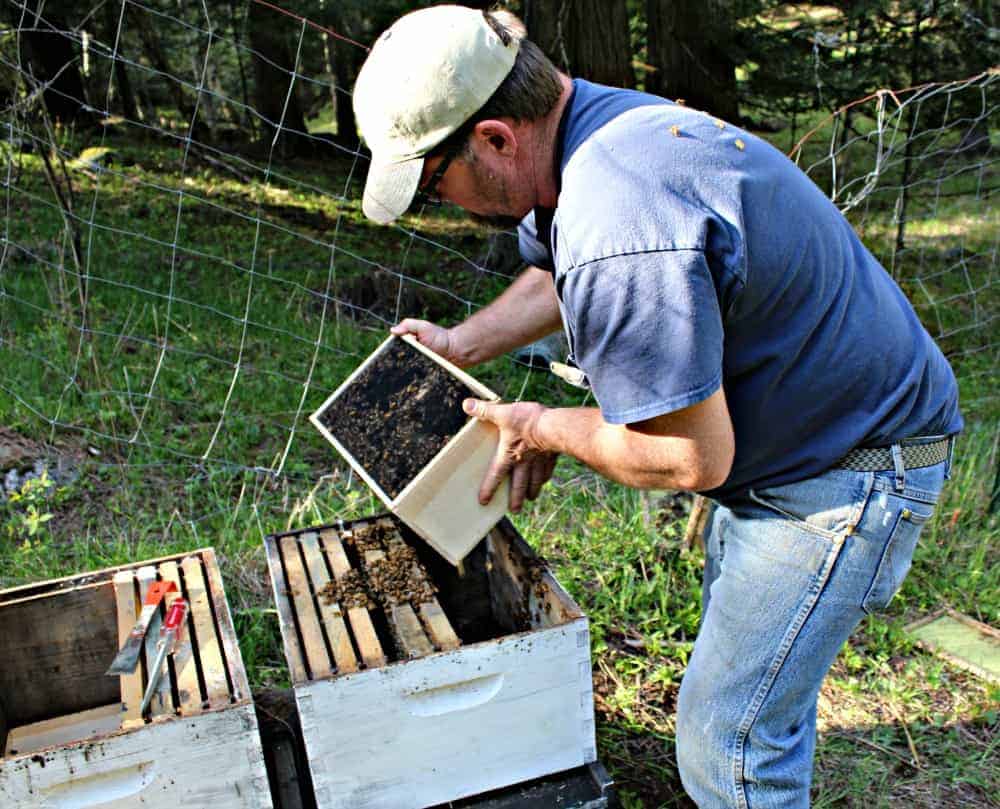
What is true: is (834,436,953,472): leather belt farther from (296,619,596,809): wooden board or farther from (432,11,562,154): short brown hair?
(432,11,562,154): short brown hair

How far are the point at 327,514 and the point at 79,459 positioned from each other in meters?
1.32

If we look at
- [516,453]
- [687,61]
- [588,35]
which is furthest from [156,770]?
[687,61]

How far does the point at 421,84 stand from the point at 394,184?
0.21 meters

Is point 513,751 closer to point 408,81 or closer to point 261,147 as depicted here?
point 408,81

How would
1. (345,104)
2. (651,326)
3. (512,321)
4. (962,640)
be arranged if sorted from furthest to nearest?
(345,104) → (962,640) → (512,321) → (651,326)

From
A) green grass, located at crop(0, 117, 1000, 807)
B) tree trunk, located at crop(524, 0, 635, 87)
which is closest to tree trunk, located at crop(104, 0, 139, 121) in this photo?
green grass, located at crop(0, 117, 1000, 807)

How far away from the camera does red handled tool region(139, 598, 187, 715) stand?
191cm

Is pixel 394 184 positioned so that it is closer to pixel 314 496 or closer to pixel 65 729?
pixel 65 729

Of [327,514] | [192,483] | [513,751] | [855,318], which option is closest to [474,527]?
[513,751]

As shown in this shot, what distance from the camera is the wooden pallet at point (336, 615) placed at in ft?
6.39

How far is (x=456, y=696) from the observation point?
195 cm

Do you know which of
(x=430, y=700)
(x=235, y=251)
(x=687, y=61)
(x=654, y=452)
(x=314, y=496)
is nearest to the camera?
(x=654, y=452)

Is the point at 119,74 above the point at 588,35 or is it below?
below

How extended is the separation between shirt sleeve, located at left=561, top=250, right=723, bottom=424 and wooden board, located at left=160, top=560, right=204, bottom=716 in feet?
3.43
